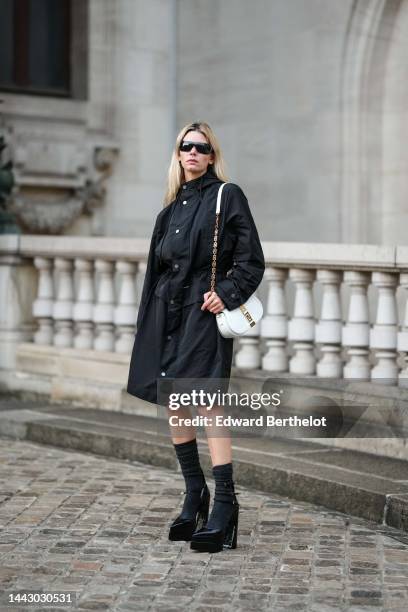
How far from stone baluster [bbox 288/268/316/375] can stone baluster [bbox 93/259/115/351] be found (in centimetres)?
190

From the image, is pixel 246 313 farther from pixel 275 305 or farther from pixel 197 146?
pixel 275 305

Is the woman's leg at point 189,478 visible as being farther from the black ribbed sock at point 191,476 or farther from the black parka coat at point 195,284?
the black parka coat at point 195,284

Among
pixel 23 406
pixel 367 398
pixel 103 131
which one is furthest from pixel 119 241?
pixel 103 131

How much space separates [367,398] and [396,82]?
14.6 feet

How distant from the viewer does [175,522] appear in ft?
19.0

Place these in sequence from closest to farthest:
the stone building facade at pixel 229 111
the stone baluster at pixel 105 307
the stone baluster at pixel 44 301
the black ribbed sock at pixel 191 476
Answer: the black ribbed sock at pixel 191 476
the stone baluster at pixel 105 307
the stone baluster at pixel 44 301
the stone building facade at pixel 229 111

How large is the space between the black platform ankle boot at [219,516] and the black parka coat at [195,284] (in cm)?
36

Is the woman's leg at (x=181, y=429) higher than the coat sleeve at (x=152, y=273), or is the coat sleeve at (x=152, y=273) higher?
the coat sleeve at (x=152, y=273)

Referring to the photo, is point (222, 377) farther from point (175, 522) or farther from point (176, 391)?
point (175, 522)

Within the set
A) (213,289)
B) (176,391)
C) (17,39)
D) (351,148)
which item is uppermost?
(17,39)

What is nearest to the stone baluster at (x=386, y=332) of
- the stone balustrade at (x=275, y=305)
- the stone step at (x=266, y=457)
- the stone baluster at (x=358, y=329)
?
the stone balustrade at (x=275, y=305)

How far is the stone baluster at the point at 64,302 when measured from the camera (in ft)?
31.9

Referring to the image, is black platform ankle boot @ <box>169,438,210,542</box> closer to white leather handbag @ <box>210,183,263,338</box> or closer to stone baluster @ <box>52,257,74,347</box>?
white leather handbag @ <box>210,183,263,338</box>

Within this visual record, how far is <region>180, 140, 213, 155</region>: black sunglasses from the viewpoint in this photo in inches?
223
